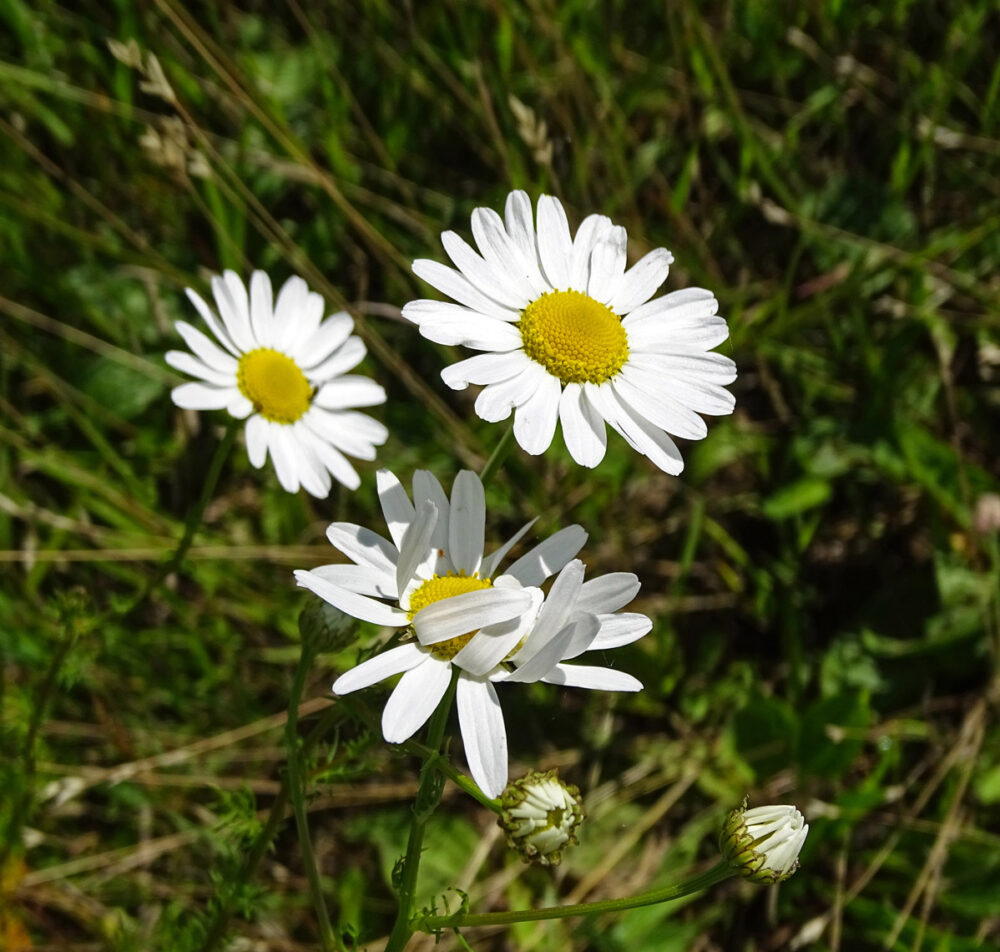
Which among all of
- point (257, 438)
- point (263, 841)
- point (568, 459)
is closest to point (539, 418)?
point (263, 841)

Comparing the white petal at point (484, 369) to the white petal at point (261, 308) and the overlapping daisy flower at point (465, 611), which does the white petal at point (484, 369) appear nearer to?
the overlapping daisy flower at point (465, 611)

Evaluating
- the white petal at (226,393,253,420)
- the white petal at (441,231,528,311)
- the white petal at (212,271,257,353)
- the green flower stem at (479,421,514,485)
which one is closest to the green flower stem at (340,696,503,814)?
the green flower stem at (479,421,514,485)

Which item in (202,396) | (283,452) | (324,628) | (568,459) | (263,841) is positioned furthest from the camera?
(568,459)

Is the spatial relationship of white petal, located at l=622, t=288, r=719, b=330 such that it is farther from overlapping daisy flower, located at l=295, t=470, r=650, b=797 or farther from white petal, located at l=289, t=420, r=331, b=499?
white petal, located at l=289, t=420, r=331, b=499

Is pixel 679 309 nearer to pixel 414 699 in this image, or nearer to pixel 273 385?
pixel 414 699

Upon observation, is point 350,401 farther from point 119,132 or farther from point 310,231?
point 119,132

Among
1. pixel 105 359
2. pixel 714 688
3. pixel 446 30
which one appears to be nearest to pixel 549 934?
pixel 714 688
